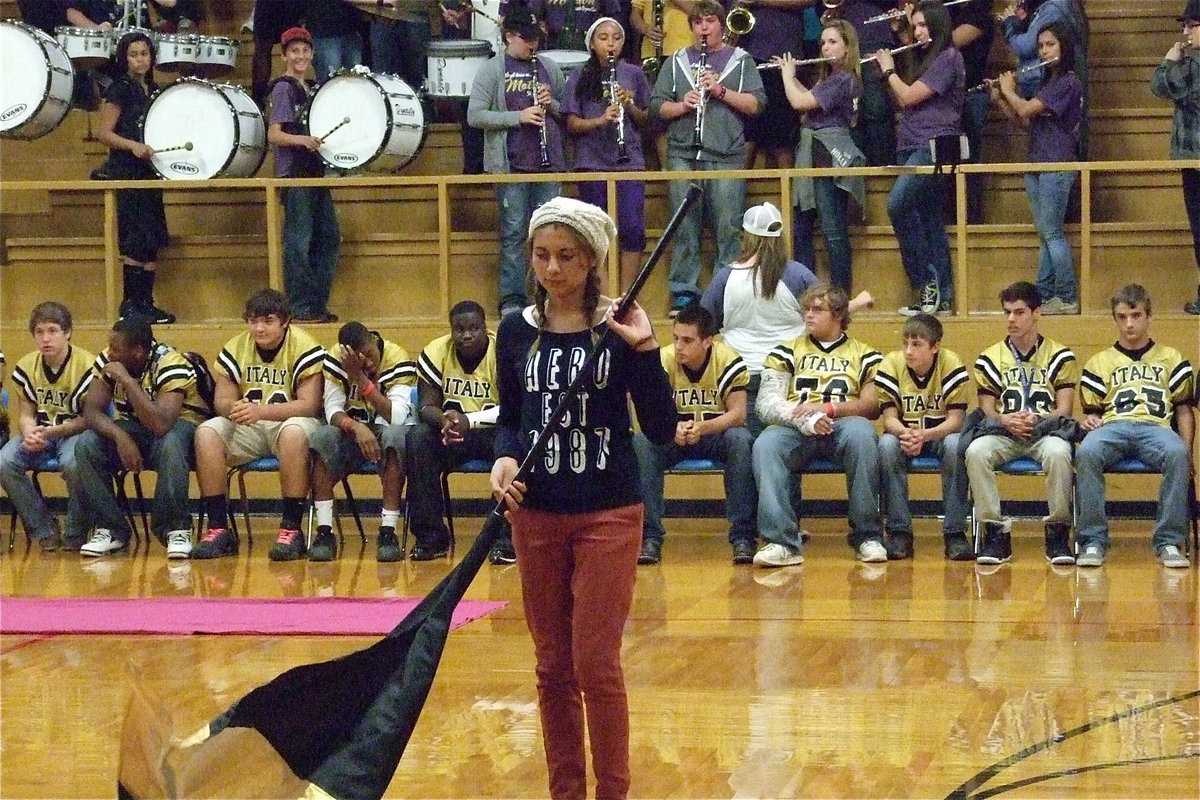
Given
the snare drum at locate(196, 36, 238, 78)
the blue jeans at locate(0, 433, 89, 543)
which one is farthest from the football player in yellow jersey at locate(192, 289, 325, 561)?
the snare drum at locate(196, 36, 238, 78)

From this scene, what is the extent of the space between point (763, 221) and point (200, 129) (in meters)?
4.12

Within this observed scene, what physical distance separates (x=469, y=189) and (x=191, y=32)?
8.19ft

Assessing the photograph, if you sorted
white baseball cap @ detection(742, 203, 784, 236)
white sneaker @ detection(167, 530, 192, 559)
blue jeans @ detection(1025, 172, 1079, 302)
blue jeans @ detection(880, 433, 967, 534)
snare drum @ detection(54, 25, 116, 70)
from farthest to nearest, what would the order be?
snare drum @ detection(54, 25, 116, 70)
blue jeans @ detection(1025, 172, 1079, 302)
white baseball cap @ detection(742, 203, 784, 236)
white sneaker @ detection(167, 530, 192, 559)
blue jeans @ detection(880, 433, 967, 534)

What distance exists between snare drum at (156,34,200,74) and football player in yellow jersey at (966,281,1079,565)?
6.12 m

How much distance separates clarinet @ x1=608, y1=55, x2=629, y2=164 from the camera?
11.0 metres

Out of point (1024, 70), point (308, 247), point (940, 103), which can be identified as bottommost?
point (308, 247)

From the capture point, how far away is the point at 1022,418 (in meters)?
9.00

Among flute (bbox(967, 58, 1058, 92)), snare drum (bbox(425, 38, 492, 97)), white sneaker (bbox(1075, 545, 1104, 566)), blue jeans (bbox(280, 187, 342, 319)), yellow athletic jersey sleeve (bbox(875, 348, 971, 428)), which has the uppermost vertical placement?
snare drum (bbox(425, 38, 492, 97))

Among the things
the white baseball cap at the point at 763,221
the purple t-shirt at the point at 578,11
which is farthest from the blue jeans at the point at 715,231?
the purple t-shirt at the point at 578,11

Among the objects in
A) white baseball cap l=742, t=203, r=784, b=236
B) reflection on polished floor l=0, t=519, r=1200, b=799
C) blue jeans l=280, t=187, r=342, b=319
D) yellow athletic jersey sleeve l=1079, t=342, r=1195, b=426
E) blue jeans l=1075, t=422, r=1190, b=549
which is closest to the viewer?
reflection on polished floor l=0, t=519, r=1200, b=799

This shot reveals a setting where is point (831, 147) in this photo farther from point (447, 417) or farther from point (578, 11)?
point (447, 417)

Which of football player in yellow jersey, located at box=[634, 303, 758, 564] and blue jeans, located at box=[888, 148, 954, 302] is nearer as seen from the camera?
football player in yellow jersey, located at box=[634, 303, 758, 564]

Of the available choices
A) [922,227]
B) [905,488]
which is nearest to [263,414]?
[905,488]

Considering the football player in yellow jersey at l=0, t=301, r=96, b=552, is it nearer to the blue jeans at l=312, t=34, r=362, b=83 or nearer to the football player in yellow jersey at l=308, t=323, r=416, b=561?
the football player in yellow jersey at l=308, t=323, r=416, b=561
